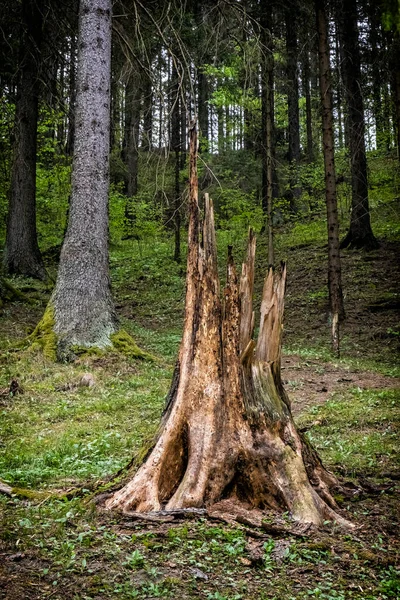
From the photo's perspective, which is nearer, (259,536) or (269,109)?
(259,536)

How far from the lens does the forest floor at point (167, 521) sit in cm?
321

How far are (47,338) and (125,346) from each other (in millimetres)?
1449

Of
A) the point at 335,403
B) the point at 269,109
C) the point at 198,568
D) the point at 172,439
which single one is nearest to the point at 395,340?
the point at 335,403

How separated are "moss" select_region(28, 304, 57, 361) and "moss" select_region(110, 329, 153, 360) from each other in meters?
1.11

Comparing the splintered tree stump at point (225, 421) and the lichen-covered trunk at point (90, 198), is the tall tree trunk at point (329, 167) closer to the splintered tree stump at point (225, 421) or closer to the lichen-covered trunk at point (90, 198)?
the lichen-covered trunk at point (90, 198)

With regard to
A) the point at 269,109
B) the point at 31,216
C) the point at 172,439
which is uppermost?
the point at 269,109

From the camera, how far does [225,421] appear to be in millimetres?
4516

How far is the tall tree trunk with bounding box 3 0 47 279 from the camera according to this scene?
16422 mm

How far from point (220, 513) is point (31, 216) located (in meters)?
14.5

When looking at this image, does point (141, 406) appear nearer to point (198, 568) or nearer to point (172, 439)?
point (172, 439)

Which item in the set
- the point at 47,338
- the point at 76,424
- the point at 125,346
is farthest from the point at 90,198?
the point at 76,424

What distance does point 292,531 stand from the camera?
12.9 ft

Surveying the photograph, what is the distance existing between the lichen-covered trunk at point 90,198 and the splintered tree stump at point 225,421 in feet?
18.9

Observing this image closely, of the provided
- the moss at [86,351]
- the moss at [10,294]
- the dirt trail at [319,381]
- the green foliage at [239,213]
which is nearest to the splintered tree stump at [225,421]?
the dirt trail at [319,381]
